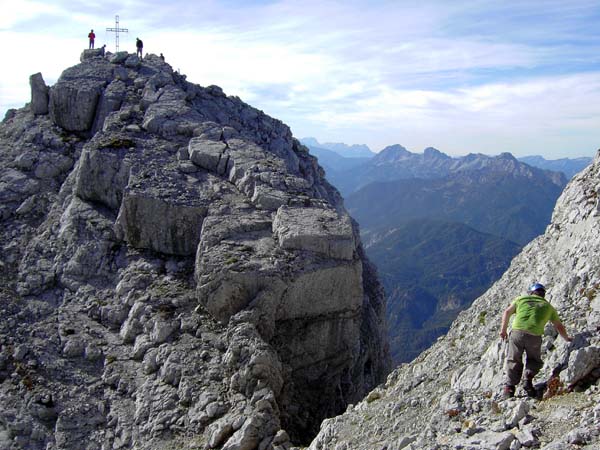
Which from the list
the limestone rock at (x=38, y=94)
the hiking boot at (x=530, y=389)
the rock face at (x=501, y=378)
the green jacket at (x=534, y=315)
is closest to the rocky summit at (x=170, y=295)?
the limestone rock at (x=38, y=94)

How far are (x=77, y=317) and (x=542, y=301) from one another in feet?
69.1

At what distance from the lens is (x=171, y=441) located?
21.0m

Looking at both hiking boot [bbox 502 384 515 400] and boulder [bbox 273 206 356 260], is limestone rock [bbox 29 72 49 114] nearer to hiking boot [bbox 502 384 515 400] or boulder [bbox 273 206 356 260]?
boulder [bbox 273 206 356 260]

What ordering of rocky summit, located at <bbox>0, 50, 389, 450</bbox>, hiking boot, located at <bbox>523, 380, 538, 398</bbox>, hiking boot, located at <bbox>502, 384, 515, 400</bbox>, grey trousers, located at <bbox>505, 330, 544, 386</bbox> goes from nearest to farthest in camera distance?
hiking boot, located at <bbox>523, 380, 538, 398</bbox> → hiking boot, located at <bbox>502, 384, 515, 400</bbox> → grey trousers, located at <bbox>505, 330, 544, 386</bbox> → rocky summit, located at <bbox>0, 50, 389, 450</bbox>

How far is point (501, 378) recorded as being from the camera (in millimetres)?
14672

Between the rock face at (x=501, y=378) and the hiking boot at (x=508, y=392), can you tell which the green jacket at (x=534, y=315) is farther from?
the hiking boot at (x=508, y=392)

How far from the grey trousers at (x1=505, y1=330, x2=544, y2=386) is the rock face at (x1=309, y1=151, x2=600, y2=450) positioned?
0.32 meters

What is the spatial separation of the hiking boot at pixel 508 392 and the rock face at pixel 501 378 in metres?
0.22

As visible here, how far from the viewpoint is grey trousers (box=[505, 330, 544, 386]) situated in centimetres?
1395

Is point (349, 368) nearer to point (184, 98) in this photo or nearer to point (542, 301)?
point (542, 301)

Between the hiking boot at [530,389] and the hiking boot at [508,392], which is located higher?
the hiking boot at [530,389]

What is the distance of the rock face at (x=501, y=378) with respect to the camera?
1216 cm

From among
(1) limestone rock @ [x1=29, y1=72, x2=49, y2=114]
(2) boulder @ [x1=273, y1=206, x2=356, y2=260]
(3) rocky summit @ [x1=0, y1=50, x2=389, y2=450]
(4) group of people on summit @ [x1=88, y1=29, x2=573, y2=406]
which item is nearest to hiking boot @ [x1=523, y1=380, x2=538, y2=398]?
(4) group of people on summit @ [x1=88, y1=29, x2=573, y2=406]

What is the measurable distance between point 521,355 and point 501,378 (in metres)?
0.91
